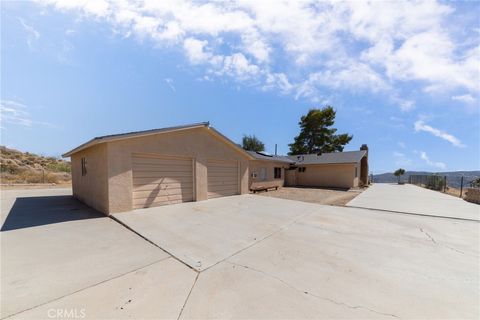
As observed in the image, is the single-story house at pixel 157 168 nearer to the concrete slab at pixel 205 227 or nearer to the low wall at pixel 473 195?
the concrete slab at pixel 205 227

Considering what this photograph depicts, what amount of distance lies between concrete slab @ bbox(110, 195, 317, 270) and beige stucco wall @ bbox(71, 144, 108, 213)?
3.70 feet

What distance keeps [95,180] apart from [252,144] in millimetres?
31185

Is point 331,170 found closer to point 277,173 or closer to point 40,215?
point 277,173

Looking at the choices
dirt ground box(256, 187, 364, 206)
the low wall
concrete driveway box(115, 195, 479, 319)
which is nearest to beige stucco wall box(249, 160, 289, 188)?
dirt ground box(256, 187, 364, 206)

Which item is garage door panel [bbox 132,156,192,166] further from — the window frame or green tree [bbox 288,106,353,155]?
green tree [bbox 288,106,353,155]

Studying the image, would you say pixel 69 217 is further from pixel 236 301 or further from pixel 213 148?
pixel 236 301

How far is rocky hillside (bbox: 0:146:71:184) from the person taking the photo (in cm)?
2083

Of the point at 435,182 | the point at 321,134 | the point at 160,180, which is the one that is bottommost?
the point at 435,182

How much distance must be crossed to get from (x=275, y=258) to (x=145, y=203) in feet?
18.2

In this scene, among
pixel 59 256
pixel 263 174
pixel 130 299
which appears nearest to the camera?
pixel 130 299

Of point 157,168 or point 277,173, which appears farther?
point 277,173

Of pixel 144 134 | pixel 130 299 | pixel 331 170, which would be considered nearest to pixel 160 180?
pixel 144 134

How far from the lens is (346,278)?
3037 millimetres

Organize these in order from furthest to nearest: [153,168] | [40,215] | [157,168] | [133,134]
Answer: [157,168], [153,168], [133,134], [40,215]
